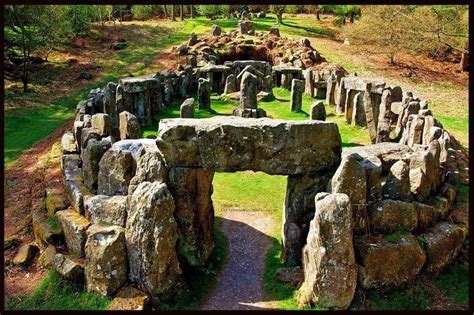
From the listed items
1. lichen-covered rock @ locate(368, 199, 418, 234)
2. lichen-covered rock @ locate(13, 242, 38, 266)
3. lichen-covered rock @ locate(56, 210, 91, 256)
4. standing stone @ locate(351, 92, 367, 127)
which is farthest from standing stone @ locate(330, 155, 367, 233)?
standing stone @ locate(351, 92, 367, 127)

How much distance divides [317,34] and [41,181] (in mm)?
41225

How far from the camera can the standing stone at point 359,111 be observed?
2441 cm

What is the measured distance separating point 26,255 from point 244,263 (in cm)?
565

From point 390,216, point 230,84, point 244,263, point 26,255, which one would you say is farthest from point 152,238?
point 230,84

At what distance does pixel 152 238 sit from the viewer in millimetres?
10695

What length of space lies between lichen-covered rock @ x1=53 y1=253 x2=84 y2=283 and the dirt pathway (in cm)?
298

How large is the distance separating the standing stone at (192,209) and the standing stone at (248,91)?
13.6 meters

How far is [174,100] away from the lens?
103 ft

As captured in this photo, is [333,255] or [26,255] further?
[26,255]

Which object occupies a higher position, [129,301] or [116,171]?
[116,171]

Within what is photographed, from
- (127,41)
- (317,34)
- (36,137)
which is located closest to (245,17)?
(317,34)

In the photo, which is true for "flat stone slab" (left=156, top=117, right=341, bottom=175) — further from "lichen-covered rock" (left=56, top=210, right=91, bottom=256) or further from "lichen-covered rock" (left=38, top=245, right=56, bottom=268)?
"lichen-covered rock" (left=38, top=245, right=56, bottom=268)

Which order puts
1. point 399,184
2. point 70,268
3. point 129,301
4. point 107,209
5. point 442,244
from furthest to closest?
point 399,184, point 442,244, point 107,209, point 70,268, point 129,301

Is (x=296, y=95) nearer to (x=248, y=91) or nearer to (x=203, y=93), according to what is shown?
(x=248, y=91)
